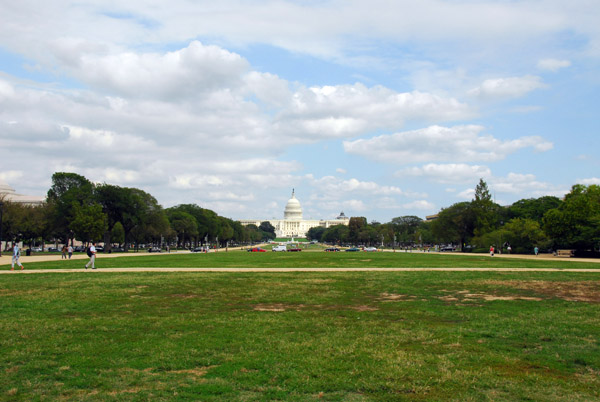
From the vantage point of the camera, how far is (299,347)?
10.1m

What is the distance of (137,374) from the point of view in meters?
8.30

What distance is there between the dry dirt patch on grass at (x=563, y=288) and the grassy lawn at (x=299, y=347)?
14.0 inches

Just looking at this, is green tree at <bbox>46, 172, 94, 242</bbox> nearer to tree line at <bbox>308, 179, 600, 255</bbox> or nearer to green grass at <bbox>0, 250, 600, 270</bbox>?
green grass at <bbox>0, 250, 600, 270</bbox>

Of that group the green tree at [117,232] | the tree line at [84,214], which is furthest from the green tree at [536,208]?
the green tree at [117,232]

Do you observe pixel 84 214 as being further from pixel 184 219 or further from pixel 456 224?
pixel 456 224

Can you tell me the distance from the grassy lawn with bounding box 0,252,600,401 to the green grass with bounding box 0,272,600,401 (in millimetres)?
32

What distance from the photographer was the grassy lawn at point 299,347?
7.59 metres

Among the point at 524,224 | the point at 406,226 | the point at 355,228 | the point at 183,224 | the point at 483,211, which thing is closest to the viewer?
the point at 524,224

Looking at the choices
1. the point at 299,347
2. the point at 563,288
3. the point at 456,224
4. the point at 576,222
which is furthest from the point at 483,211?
the point at 299,347

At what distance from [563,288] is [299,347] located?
622 inches

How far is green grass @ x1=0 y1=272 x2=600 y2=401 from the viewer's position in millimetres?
7594

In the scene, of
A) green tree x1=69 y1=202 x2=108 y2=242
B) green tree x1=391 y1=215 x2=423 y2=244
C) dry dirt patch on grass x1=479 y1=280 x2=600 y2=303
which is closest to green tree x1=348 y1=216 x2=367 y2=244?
green tree x1=391 y1=215 x2=423 y2=244

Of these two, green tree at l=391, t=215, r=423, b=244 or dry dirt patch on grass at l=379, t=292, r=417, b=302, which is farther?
green tree at l=391, t=215, r=423, b=244

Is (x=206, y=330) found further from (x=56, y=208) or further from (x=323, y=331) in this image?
(x=56, y=208)
